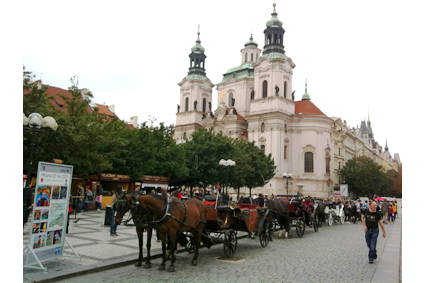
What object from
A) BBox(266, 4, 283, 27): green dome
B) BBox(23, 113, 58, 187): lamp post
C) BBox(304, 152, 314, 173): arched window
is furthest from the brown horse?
BBox(266, 4, 283, 27): green dome

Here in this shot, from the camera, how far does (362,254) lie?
12.3 meters

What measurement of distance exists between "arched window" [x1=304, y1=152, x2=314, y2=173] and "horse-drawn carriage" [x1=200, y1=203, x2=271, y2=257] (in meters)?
51.1

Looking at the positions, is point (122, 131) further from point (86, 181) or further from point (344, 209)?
point (344, 209)

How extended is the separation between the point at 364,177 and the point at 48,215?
7349cm

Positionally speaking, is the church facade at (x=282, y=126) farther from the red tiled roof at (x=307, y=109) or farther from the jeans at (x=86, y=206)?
the jeans at (x=86, y=206)

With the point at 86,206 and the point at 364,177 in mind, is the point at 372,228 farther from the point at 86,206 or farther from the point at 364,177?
the point at 364,177

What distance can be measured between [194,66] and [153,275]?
239ft

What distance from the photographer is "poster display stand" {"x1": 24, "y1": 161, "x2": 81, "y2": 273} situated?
7953 millimetres

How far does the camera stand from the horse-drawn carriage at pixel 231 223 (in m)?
10.7

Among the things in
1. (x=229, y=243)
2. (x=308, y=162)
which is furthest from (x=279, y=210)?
(x=308, y=162)

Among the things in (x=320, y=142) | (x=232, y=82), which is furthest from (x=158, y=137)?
(x=232, y=82)

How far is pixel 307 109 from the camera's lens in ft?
216

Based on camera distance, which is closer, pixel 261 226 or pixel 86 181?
pixel 261 226

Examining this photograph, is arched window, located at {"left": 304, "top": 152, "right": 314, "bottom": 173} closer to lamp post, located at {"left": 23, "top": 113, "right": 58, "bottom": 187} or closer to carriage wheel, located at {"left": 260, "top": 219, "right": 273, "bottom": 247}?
carriage wheel, located at {"left": 260, "top": 219, "right": 273, "bottom": 247}
